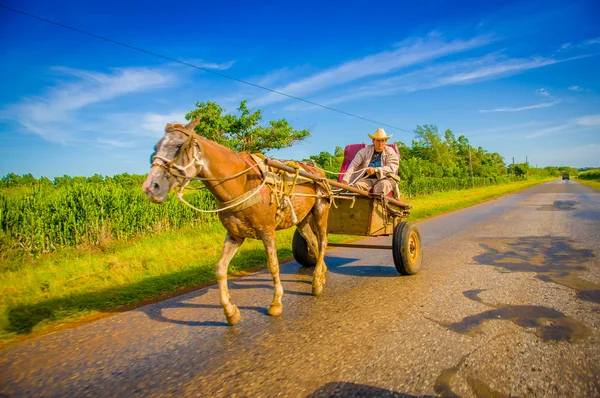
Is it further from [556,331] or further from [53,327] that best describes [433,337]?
[53,327]

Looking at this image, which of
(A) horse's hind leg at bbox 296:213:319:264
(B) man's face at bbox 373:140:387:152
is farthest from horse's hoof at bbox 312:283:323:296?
(B) man's face at bbox 373:140:387:152

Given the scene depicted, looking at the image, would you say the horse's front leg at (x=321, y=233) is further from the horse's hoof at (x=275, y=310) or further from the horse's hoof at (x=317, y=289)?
the horse's hoof at (x=275, y=310)

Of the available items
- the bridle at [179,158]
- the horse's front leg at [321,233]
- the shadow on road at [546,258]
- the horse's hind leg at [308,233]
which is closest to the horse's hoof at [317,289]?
the horse's front leg at [321,233]

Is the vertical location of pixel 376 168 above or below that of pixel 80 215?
above

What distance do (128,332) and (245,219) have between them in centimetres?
179

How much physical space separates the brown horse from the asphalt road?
683mm

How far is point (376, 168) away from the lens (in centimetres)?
641

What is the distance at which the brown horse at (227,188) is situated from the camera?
3.41 metres

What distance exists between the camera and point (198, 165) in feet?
12.2

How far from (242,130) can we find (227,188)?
996 inches

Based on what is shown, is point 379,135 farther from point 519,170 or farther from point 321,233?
point 519,170

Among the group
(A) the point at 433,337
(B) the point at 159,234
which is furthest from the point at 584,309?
(B) the point at 159,234

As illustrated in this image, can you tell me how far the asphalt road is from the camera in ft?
9.13

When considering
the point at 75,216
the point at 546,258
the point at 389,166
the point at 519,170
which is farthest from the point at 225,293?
the point at 519,170
